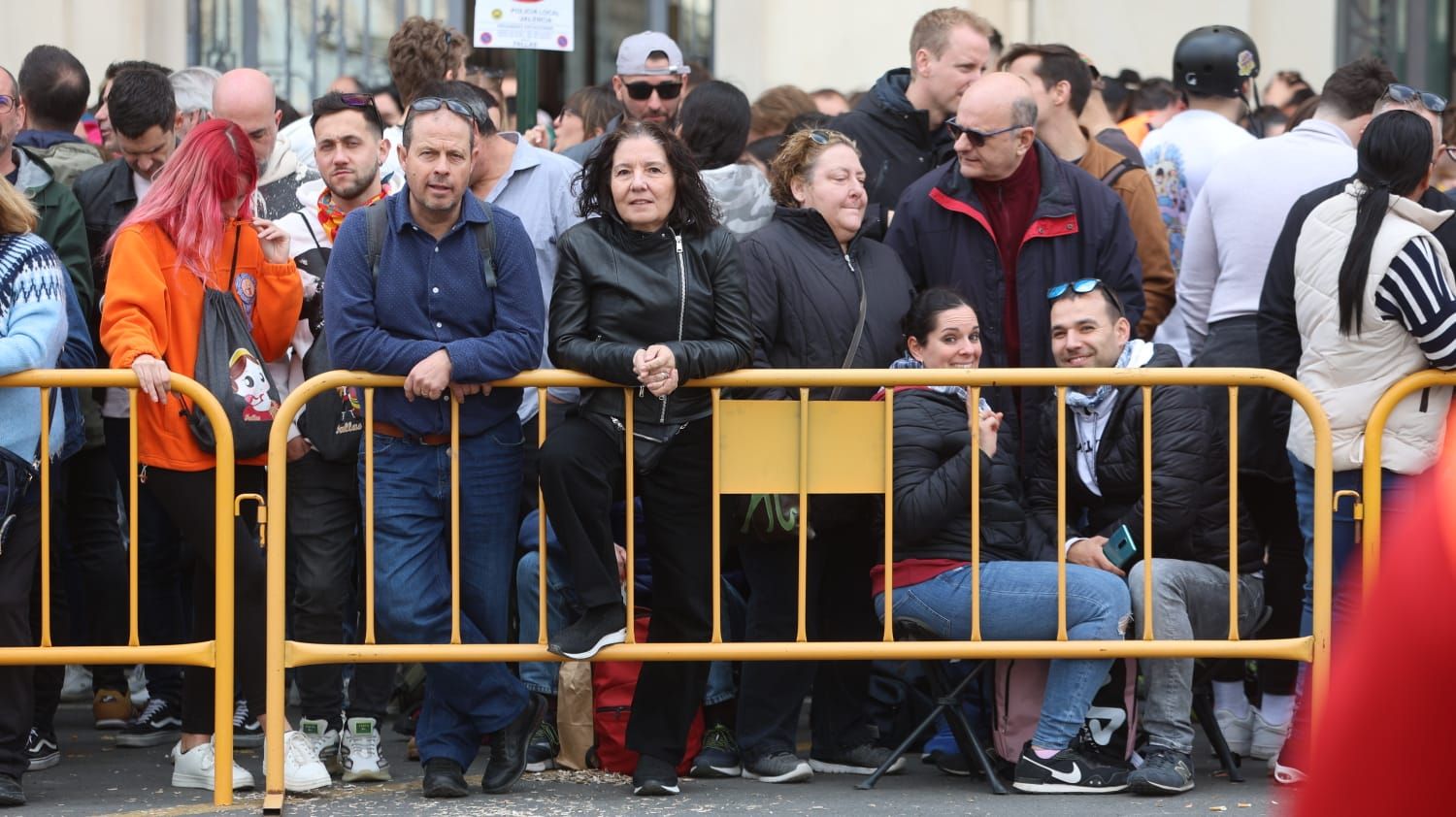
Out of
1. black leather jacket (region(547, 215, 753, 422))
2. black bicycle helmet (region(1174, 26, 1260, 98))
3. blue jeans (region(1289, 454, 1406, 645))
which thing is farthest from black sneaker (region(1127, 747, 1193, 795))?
black bicycle helmet (region(1174, 26, 1260, 98))

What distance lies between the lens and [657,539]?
19.1ft

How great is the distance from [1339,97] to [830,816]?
11.0 ft

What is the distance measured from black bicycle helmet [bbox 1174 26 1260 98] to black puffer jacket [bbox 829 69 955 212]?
1.15 metres

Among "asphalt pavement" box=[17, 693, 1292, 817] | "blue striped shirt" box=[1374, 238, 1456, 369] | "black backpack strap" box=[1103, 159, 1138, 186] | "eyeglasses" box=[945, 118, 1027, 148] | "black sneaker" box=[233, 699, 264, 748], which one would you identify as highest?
"eyeglasses" box=[945, 118, 1027, 148]

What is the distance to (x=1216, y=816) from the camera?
5699 mm

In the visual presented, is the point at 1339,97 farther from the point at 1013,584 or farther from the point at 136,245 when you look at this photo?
the point at 136,245

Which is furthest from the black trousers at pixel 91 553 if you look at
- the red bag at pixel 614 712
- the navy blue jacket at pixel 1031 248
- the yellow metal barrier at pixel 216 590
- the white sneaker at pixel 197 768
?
the navy blue jacket at pixel 1031 248

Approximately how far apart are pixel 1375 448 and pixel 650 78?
329 cm

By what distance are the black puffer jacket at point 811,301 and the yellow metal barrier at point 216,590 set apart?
164cm

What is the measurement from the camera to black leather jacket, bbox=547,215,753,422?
570cm

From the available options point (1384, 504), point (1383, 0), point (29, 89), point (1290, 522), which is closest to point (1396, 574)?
point (1384, 504)

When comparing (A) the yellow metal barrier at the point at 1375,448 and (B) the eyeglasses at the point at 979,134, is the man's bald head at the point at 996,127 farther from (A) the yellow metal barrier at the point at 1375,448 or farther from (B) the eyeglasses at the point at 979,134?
(A) the yellow metal barrier at the point at 1375,448

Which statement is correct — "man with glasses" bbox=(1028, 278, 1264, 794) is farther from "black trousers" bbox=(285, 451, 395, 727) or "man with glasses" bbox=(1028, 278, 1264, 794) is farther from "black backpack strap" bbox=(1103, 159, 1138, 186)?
"black trousers" bbox=(285, 451, 395, 727)

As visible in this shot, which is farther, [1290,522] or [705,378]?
[1290,522]
